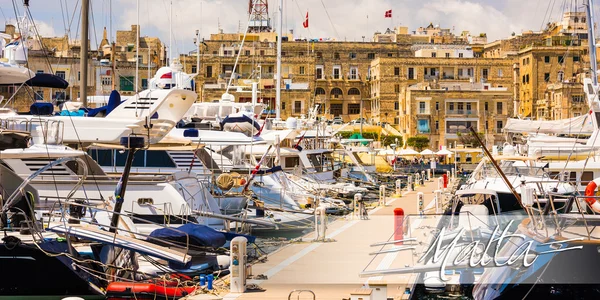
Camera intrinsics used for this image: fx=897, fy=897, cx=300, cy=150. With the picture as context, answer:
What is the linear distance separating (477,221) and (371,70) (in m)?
74.2

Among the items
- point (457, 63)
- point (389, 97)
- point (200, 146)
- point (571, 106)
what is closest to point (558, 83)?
point (571, 106)

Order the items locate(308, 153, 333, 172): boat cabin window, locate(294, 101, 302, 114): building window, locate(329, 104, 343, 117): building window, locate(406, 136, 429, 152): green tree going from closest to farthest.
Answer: locate(308, 153, 333, 172): boat cabin window < locate(406, 136, 429, 152): green tree < locate(294, 101, 302, 114): building window < locate(329, 104, 343, 117): building window

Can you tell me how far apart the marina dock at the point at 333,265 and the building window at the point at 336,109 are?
60.5 meters

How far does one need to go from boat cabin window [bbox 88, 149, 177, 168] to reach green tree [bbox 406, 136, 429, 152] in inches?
2060

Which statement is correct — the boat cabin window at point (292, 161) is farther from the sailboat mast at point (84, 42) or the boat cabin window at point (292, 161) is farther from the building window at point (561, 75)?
the building window at point (561, 75)

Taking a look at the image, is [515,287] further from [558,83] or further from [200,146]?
[558,83]

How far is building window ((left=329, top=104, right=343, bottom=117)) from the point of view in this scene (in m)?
84.8

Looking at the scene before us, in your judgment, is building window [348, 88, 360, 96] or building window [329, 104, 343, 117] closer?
building window [329, 104, 343, 117]

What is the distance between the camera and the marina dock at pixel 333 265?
13.3 metres

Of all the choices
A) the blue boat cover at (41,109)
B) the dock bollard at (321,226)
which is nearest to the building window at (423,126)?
the dock bollard at (321,226)

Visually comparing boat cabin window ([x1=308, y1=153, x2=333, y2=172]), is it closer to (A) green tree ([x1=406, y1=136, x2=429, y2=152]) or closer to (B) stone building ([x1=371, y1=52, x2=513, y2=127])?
(A) green tree ([x1=406, y1=136, x2=429, y2=152])

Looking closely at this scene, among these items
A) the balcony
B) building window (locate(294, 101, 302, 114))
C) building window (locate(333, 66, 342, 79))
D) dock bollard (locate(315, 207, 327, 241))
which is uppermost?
building window (locate(333, 66, 342, 79))

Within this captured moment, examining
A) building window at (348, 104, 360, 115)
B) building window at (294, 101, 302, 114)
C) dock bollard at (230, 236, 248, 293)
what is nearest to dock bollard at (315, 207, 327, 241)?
dock bollard at (230, 236, 248, 293)

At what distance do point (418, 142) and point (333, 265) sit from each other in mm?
58403
